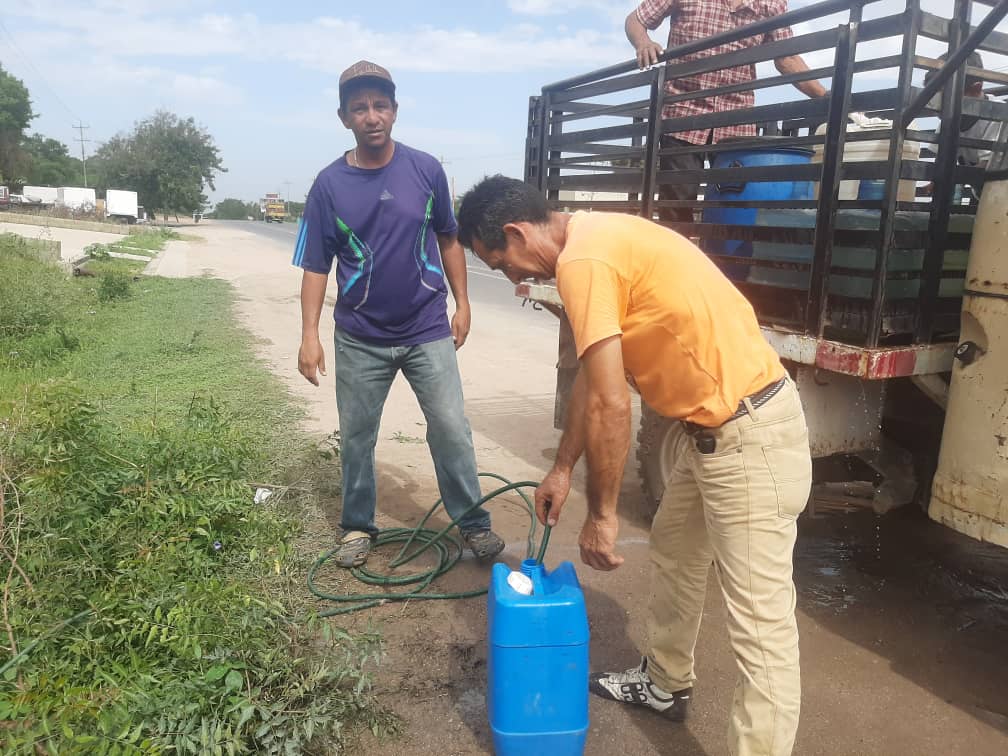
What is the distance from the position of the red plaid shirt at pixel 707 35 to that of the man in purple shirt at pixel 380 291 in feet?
4.44

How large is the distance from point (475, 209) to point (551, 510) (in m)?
0.88

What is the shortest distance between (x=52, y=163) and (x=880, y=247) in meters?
86.6

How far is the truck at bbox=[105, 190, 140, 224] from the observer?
50.1 metres

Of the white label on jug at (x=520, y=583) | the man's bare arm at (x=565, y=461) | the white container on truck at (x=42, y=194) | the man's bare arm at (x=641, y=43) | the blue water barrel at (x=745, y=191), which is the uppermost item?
the white container on truck at (x=42, y=194)

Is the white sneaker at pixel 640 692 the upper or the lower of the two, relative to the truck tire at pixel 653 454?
lower

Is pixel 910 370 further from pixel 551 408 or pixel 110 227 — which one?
pixel 110 227

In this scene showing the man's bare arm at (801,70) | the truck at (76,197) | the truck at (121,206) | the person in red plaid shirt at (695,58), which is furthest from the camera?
the truck at (76,197)

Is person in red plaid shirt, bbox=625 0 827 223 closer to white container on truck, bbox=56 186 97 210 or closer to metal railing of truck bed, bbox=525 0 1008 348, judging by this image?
metal railing of truck bed, bbox=525 0 1008 348

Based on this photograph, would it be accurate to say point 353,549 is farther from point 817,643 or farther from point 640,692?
point 817,643

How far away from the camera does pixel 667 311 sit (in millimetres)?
1996

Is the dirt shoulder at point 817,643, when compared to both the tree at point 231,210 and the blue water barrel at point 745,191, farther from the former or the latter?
the tree at point 231,210

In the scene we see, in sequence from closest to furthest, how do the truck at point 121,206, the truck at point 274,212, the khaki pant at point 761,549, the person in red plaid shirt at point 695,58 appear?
the khaki pant at point 761,549
the person in red plaid shirt at point 695,58
the truck at point 121,206
the truck at point 274,212

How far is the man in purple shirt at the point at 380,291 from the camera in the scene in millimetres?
3303

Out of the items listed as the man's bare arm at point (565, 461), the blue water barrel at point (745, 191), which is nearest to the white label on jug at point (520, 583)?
the man's bare arm at point (565, 461)
